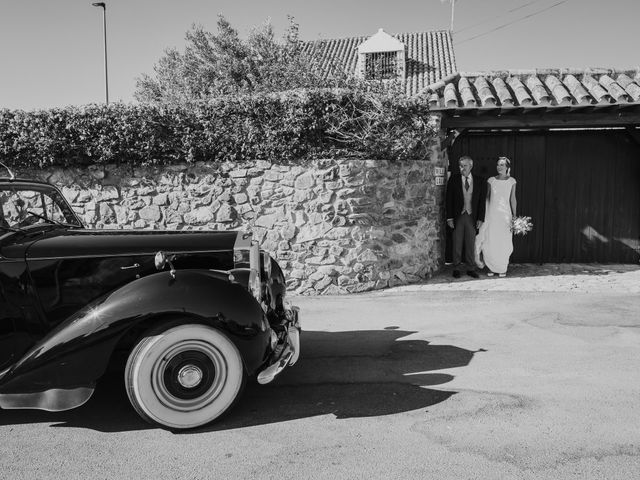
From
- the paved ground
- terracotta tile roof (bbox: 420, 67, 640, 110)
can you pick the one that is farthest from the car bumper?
terracotta tile roof (bbox: 420, 67, 640, 110)

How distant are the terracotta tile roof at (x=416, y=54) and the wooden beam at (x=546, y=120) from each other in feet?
39.4

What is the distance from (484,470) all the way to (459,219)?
5883 mm

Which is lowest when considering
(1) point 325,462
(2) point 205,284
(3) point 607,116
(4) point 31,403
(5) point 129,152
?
(1) point 325,462

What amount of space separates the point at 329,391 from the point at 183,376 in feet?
3.69

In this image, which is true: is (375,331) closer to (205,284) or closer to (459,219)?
(205,284)

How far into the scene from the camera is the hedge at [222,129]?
763 centimetres

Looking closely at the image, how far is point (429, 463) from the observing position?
9.00 feet

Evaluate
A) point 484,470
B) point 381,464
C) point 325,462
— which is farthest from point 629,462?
point 325,462

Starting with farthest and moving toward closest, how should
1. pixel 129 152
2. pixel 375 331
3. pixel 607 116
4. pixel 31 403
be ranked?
pixel 607 116, pixel 129 152, pixel 375 331, pixel 31 403

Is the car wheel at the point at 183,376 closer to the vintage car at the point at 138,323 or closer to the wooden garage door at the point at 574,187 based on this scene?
the vintage car at the point at 138,323

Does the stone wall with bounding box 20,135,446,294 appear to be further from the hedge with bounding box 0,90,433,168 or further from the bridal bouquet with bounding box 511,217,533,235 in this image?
the bridal bouquet with bounding box 511,217,533,235

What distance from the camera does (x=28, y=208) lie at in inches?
161

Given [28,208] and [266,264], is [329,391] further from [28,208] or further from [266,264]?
[28,208]

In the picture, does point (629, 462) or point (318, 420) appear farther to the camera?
point (318, 420)
